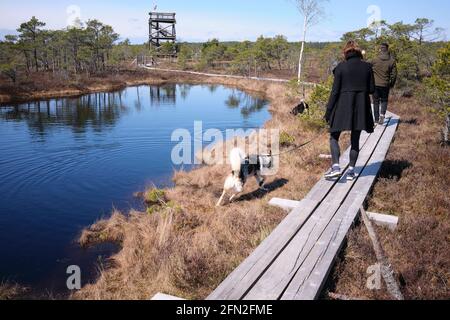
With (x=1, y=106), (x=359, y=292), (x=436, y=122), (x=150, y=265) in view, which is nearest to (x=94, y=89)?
(x=1, y=106)

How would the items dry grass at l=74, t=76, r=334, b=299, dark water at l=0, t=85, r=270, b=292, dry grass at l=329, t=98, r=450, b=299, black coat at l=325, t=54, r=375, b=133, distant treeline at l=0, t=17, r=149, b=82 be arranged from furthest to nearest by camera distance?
1. distant treeline at l=0, t=17, r=149, b=82
2. dark water at l=0, t=85, r=270, b=292
3. black coat at l=325, t=54, r=375, b=133
4. dry grass at l=74, t=76, r=334, b=299
5. dry grass at l=329, t=98, r=450, b=299

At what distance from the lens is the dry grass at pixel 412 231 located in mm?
4082

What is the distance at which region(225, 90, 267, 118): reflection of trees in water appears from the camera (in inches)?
1040

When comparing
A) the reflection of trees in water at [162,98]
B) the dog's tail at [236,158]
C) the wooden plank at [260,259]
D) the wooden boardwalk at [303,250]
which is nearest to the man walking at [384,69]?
the wooden boardwalk at [303,250]

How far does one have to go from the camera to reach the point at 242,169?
805 cm

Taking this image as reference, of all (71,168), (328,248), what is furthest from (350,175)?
(71,168)

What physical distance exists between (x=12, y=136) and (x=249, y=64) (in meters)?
39.8

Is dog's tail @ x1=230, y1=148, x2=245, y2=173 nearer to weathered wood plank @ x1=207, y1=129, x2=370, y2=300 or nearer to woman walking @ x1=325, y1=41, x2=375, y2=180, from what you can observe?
weathered wood plank @ x1=207, y1=129, x2=370, y2=300

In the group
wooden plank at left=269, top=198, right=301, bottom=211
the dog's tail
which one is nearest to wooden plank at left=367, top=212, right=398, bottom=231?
wooden plank at left=269, top=198, right=301, bottom=211

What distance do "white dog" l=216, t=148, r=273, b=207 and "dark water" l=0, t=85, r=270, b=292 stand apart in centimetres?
294

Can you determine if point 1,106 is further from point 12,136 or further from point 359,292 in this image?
point 359,292

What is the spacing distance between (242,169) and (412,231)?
3734mm

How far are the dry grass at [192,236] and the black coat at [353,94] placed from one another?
1927mm

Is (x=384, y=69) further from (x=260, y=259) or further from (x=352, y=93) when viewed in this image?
(x=260, y=259)
